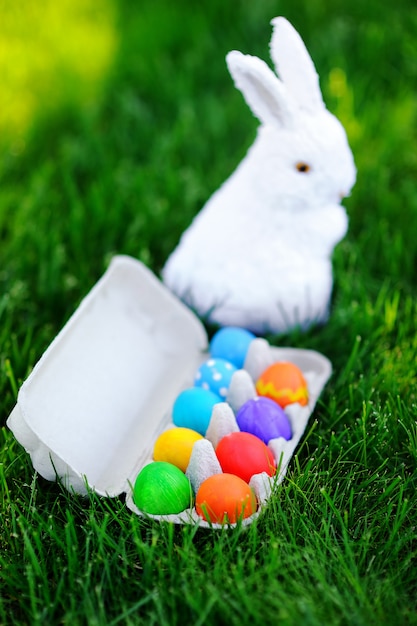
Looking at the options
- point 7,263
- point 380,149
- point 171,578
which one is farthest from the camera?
point 380,149

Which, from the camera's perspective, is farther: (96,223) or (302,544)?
(96,223)

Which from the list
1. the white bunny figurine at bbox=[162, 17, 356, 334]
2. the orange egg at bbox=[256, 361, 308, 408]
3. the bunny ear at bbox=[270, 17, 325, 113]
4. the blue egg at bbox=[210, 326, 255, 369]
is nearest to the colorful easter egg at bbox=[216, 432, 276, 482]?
the orange egg at bbox=[256, 361, 308, 408]

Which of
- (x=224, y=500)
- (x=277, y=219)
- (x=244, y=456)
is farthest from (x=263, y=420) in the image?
(x=277, y=219)

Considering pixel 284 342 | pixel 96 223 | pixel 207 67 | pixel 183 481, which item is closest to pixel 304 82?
pixel 284 342

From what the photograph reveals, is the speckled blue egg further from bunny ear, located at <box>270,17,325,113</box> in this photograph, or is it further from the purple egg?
bunny ear, located at <box>270,17,325,113</box>

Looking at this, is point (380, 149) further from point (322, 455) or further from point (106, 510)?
point (106, 510)

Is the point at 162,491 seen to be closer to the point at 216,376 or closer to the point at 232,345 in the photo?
the point at 216,376
